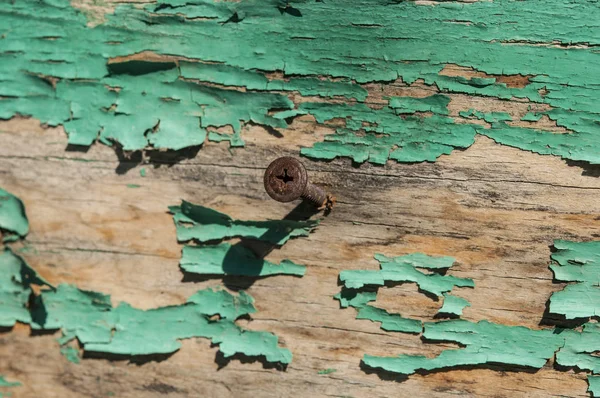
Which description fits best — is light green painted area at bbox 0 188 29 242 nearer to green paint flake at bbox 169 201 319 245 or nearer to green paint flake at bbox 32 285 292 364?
green paint flake at bbox 32 285 292 364

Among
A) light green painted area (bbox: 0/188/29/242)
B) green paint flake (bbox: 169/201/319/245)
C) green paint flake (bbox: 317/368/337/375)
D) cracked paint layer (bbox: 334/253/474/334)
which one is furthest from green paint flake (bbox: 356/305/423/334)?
light green painted area (bbox: 0/188/29/242)

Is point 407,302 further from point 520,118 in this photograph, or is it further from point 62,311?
point 62,311

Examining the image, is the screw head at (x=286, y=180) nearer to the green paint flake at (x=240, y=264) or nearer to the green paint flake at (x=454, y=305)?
the green paint flake at (x=240, y=264)

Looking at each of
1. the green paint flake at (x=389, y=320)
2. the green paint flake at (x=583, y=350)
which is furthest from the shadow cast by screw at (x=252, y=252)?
the green paint flake at (x=583, y=350)

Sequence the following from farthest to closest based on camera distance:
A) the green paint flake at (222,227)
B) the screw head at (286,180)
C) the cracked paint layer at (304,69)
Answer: the green paint flake at (222,227), the cracked paint layer at (304,69), the screw head at (286,180)

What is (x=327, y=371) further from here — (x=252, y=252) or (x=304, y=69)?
(x=304, y=69)

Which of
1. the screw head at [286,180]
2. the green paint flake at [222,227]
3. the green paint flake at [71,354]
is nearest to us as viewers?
the screw head at [286,180]
